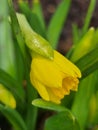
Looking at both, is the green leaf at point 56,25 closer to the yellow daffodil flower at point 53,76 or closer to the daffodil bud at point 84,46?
the daffodil bud at point 84,46

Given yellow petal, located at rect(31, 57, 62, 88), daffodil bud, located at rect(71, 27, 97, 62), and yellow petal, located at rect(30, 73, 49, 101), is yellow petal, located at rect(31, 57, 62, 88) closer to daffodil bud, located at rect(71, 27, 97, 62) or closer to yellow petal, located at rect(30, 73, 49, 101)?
yellow petal, located at rect(30, 73, 49, 101)

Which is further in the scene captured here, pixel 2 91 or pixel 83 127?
pixel 83 127

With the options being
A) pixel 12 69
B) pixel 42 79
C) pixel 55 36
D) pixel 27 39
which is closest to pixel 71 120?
pixel 42 79

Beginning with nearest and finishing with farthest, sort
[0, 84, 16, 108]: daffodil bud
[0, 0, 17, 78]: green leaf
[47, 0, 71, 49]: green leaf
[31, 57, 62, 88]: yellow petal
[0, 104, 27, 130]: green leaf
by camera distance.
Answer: [31, 57, 62, 88]: yellow petal, [0, 104, 27, 130]: green leaf, [0, 84, 16, 108]: daffodil bud, [0, 0, 17, 78]: green leaf, [47, 0, 71, 49]: green leaf

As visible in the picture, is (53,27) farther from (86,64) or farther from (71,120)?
(71,120)

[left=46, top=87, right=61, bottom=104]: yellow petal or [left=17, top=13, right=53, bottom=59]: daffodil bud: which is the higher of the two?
[left=17, top=13, right=53, bottom=59]: daffodil bud

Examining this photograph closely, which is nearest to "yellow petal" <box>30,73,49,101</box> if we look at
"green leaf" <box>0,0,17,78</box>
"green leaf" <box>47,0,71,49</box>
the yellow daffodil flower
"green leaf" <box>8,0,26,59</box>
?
the yellow daffodil flower

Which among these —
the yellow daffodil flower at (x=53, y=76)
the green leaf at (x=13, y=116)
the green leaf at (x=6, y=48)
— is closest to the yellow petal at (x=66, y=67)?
the yellow daffodil flower at (x=53, y=76)

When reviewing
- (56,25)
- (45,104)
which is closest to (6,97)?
(45,104)
